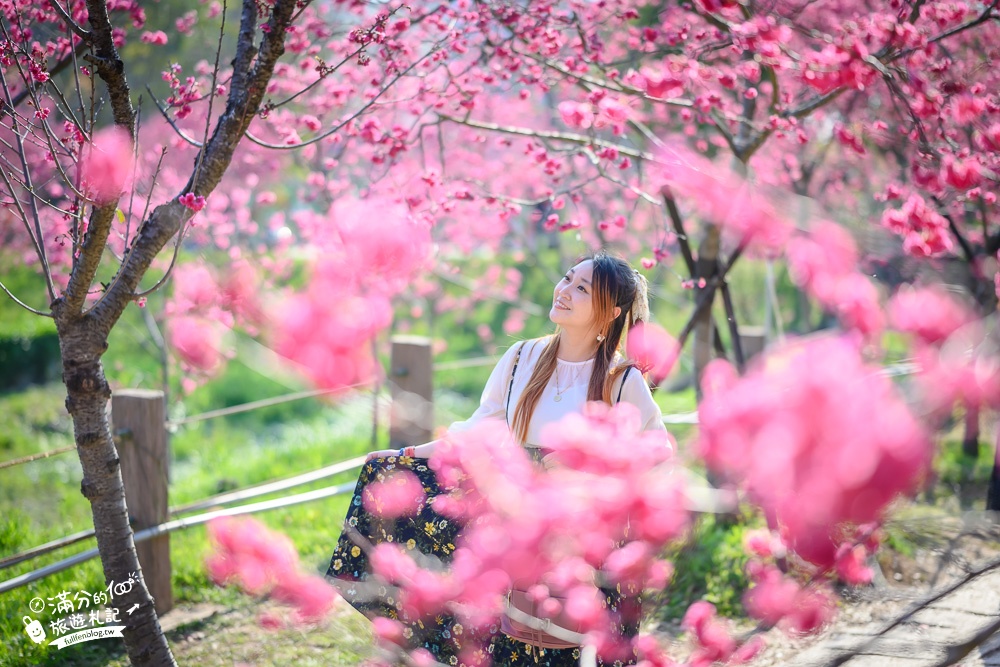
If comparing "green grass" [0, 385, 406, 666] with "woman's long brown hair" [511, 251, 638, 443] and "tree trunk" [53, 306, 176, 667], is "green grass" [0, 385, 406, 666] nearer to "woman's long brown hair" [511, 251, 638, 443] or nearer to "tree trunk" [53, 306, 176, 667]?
"woman's long brown hair" [511, 251, 638, 443]

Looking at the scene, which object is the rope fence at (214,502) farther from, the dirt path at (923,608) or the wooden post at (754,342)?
the wooden post at (754,342)

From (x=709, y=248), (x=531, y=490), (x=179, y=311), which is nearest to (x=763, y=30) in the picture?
(x=709, y=248)

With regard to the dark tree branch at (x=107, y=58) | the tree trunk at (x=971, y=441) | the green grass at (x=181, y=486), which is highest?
the dark tree branch at (x=107, y=58)

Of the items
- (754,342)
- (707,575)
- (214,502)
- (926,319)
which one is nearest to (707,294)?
(707,575)

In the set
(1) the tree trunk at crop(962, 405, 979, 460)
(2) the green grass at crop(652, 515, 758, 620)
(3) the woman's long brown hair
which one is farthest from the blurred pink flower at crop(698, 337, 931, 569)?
(1) the tree trunk at crop(962, 405, 979, 460)

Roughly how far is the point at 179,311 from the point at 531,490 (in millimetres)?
4686

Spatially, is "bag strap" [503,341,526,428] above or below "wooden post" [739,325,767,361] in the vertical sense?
above

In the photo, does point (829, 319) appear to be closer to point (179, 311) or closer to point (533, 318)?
point (533, 318)

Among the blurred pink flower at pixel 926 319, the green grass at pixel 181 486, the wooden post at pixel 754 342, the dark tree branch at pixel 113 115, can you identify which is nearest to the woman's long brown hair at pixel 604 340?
the green grass at pixel 181 486

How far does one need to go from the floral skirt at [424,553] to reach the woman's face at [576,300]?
0.67 m

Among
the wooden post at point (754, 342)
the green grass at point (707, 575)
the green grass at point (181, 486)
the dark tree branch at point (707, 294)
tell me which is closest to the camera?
the green grass at point (181, 486)

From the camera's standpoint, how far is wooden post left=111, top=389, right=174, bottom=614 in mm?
3186

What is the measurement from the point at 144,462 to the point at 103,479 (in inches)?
39.9

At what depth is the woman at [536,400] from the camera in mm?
2402
